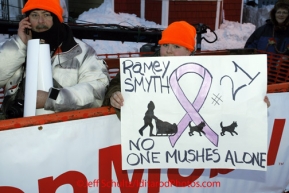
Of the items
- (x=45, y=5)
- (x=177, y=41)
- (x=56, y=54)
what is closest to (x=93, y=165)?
(x=56, y=54)

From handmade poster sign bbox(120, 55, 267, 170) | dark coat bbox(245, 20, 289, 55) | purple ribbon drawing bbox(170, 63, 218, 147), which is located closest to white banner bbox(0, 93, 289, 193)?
handmade poster sign bbox(120, 55, 267, 170)

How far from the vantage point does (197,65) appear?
2.43m

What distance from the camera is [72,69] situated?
2797mm

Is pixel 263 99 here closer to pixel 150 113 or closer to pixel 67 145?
pixel 150 113

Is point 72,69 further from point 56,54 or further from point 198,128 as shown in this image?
point 198,128

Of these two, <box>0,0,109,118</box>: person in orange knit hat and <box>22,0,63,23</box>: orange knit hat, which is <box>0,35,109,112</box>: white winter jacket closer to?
<box>0,0,109,118</box>: person in orange knit hat

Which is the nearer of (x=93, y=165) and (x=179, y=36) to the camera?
(x=93, y=165)

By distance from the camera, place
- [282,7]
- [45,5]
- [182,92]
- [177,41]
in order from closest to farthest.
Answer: [182,92], [45,5], [177,41], [282,7]

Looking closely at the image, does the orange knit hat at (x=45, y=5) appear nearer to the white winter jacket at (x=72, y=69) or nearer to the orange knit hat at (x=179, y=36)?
the white winter jacket at (x=72, y=69)

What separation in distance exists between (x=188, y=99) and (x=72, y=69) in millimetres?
1008

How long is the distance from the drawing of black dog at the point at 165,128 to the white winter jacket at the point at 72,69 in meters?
0.60

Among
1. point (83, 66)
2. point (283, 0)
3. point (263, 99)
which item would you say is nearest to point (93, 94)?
point (83, 66)

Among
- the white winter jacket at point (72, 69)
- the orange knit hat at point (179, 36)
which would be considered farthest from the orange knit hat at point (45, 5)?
the orange knit hat at point (179, 36)

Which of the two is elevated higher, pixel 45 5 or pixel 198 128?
pixel 45 5
